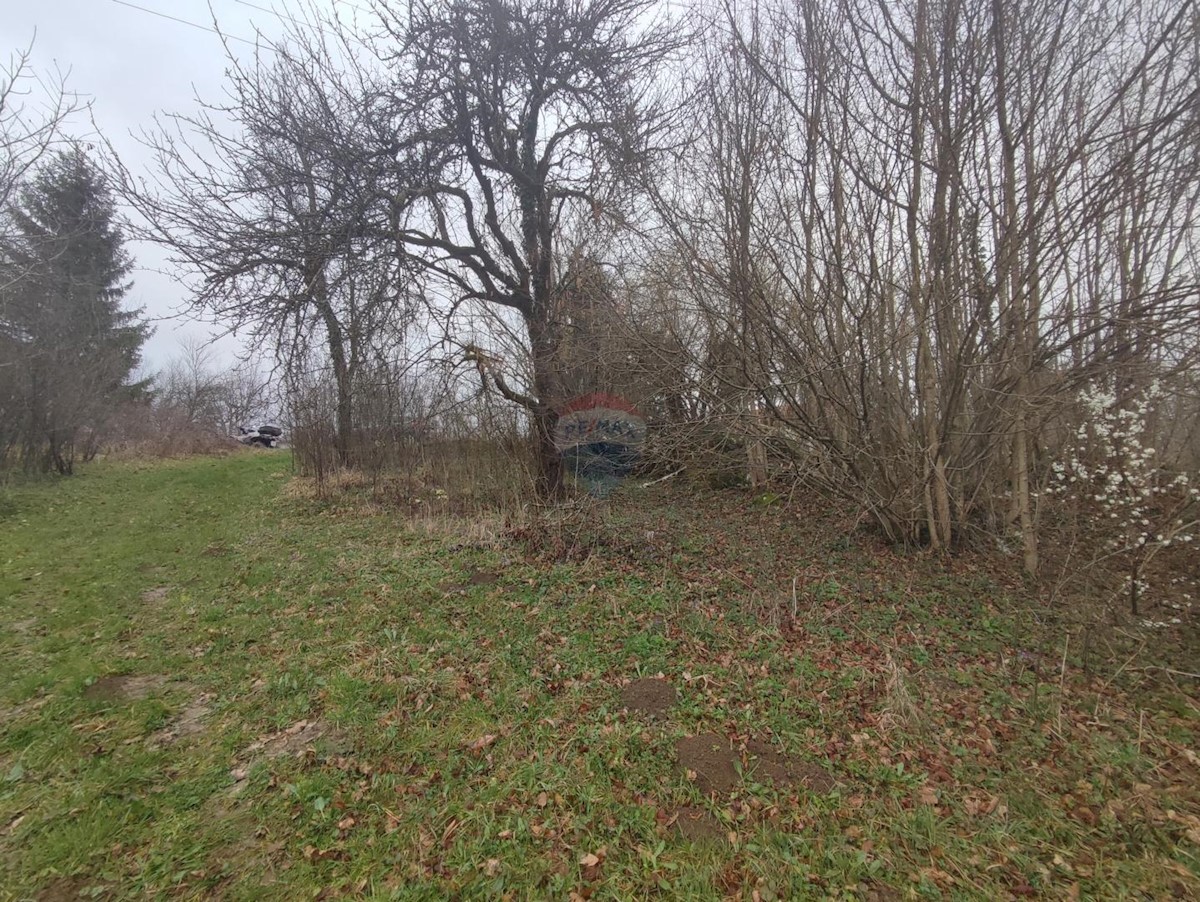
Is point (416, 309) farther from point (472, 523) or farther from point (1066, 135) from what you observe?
point (1066, 135)

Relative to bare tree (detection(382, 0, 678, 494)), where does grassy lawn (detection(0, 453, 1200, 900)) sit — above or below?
below

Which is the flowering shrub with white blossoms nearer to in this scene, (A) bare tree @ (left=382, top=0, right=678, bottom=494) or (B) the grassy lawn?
(B) the grassy lawn

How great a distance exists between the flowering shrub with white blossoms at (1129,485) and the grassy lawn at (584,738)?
0.92 meters

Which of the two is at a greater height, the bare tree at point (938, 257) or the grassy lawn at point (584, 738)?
the bare tree at point (938, 257)

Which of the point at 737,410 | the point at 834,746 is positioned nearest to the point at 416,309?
the point at 737,410

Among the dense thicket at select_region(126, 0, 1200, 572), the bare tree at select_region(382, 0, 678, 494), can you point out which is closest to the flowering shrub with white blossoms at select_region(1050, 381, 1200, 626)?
the dense thicket at select_region(126, 0, 1200, 572)

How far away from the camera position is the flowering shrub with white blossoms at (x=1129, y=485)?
4.14 metres

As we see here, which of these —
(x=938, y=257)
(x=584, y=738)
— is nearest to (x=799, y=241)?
(x=938, y=257)

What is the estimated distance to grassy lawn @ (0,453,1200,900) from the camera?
7.22ft

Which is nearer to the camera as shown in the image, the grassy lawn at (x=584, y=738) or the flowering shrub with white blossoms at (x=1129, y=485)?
the grassy lawn at (x=584, y=738)

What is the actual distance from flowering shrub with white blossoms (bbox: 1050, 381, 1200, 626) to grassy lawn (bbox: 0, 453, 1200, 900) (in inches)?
36.2

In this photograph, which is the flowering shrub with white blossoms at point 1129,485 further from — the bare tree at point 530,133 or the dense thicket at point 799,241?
the bare tree at point 530,133

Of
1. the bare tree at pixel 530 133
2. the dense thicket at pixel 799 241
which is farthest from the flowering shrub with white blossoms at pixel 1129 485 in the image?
the bare tree at pixel 530 133

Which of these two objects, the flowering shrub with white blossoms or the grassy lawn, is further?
the flowering shrub with white blossoms
